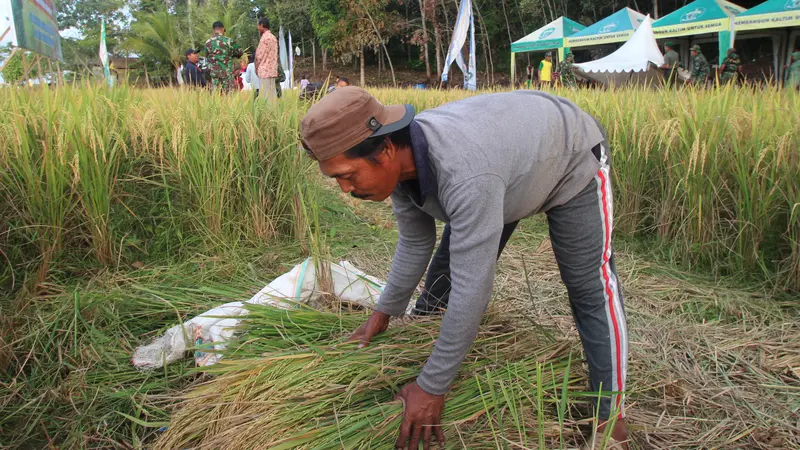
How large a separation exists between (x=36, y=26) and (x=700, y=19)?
1055 cm

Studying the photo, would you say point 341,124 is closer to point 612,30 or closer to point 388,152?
point 388,152

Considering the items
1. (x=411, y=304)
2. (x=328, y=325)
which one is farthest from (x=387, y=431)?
(x=411, y=304)

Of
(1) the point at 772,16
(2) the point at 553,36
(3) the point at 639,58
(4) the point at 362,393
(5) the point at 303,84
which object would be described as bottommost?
(4) the point at 362,393

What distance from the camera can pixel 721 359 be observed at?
6.62 feet

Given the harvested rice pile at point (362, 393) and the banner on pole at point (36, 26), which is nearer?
the harvested rice pile at point (362, 393)

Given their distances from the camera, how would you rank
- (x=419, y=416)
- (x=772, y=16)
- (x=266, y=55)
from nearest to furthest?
(x=419, y=416)
(x=266, y=55)
(x=772, y=16)

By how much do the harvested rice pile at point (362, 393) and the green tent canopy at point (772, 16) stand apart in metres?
9.51

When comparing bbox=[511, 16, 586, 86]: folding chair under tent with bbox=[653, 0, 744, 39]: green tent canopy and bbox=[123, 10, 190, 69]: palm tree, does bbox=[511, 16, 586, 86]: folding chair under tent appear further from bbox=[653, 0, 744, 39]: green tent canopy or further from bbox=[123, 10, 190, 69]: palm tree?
bbox=[123, 10, 190, 69]: palm tree

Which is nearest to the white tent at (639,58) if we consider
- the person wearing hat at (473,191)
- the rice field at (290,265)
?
the rice field at (290,265)

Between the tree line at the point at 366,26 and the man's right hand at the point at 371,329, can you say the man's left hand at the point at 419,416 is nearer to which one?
the man's right hand at the point at 371,329

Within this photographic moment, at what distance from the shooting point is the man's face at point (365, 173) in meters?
1.12

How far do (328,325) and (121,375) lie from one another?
0.74 meters

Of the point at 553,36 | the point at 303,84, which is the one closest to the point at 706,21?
Answer: the point at 553,36

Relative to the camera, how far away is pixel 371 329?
1.59m
